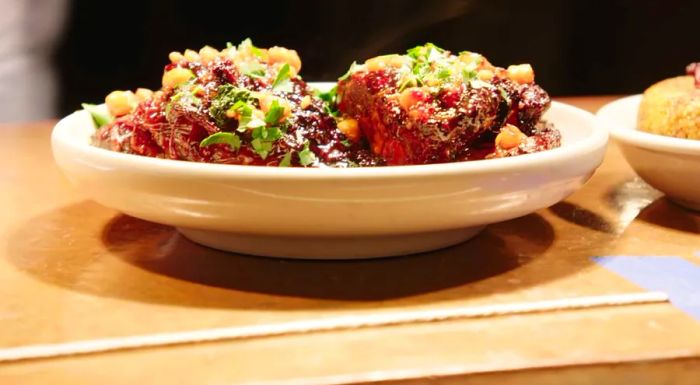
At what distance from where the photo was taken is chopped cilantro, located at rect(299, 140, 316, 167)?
101 centimetres

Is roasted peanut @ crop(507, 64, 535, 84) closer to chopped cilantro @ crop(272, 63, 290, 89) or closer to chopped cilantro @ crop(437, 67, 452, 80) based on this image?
chopped cilantro @ crop(437, 67, 452, 80)

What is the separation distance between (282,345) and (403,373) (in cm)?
13

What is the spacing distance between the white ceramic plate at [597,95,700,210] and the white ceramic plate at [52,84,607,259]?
0.23 metres

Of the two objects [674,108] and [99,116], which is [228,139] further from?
[674,108]

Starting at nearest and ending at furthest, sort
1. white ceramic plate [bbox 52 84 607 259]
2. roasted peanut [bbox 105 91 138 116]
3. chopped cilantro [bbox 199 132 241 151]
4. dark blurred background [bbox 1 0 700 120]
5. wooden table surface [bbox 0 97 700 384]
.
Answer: wooden table surface [bbox 0 97 700 384] → white ceramic plate [bbox 52 84 607 259] → chopped cilantro [bbox 199 132 241 151] → roasted peanut [bbox 105 91 138 116] → dark blurred background [bbox 1 0 700 120]

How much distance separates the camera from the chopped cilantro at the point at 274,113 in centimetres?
99

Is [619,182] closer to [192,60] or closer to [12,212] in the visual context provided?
[192,60]

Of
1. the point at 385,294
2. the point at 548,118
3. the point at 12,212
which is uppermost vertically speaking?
the point at 548,118

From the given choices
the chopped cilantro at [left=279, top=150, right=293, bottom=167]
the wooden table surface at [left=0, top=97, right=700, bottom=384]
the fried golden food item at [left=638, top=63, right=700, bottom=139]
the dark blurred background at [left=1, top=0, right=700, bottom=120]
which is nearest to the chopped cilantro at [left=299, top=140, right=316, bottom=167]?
the chopped cilantro at [left=279, top=150, right=293, bottom=167]

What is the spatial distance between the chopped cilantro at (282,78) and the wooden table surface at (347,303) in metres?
0.24

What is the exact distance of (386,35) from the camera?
9.81 feet

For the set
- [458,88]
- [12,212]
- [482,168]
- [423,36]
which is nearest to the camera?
[482,168]

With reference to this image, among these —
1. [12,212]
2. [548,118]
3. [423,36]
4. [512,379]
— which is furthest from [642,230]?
[423,36]

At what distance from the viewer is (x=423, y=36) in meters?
3.04
